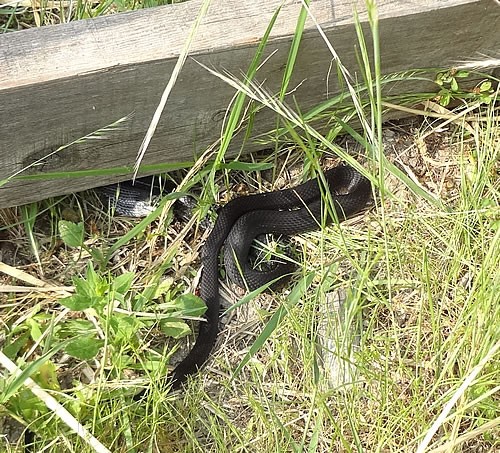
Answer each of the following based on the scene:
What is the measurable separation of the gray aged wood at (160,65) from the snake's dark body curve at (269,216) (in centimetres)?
26

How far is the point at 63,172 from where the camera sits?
1817mm

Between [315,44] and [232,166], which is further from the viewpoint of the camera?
[232,166]

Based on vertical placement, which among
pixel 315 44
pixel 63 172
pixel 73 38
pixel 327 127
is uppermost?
pixel 73 38

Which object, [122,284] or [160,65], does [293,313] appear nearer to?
[122,284]

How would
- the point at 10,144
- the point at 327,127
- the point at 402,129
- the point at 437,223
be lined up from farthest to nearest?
the point at 402,129 < the point at 327,127 < the point at 437,223 < the point at 10,144

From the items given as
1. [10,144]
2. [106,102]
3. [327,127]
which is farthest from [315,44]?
[10,144]

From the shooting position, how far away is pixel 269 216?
223 cm

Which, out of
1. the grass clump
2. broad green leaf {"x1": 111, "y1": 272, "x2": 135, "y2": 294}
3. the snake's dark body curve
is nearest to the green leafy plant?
the grass clump

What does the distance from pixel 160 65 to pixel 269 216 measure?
0.70m

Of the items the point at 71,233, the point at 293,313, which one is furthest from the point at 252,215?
the point at 71,233

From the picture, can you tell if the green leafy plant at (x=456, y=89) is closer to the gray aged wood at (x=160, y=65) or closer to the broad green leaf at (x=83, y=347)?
the gray aged wood at (x=160, y=65)

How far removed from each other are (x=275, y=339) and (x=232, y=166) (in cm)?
51

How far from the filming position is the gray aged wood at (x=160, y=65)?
1.65 m

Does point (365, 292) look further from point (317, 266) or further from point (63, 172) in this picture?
point (63, 172)
